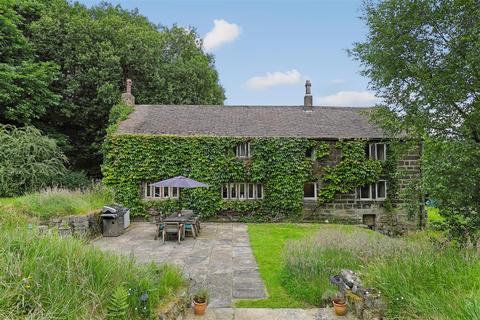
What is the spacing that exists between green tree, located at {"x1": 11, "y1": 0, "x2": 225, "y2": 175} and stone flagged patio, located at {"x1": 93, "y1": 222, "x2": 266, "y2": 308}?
1293 centimetres

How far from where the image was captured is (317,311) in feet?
19.0

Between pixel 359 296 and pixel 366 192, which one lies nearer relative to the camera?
pixel 359 296

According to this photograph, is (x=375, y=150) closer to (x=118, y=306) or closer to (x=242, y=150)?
(x=242, y=150)

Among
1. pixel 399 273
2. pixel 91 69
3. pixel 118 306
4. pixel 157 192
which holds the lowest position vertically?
pixel 118 306

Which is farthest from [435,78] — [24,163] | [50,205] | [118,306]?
[24,163]

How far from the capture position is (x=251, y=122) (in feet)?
62.7

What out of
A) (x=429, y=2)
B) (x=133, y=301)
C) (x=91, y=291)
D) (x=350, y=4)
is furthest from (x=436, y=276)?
(x=350, y=4)

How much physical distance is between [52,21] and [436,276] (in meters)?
26.2

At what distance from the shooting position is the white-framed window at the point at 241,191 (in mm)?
17391

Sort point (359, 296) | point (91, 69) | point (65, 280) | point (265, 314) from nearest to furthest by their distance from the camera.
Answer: point (65, 280), point (359, 296), point (265, 314), point (91, 69)

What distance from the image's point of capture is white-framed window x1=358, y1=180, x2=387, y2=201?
17469 millimetres

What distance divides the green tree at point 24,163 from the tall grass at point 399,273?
1410 cm

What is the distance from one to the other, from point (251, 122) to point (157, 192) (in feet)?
21.7

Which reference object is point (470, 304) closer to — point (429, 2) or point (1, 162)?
point (429, 2)
